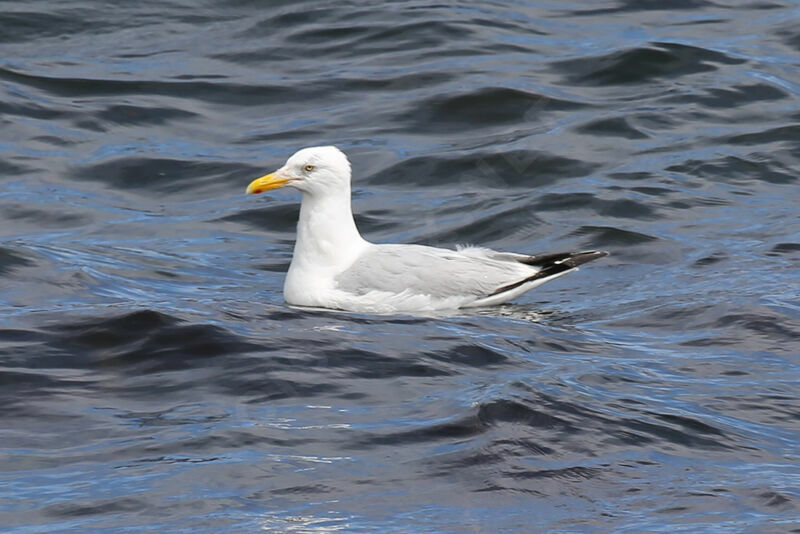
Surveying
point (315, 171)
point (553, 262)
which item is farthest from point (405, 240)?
point (553, 262)

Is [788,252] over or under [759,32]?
under

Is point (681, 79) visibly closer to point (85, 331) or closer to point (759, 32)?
point (759, 32)

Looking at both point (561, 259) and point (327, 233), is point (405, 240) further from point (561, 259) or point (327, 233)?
point (561, 259)

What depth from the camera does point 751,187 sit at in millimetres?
11859

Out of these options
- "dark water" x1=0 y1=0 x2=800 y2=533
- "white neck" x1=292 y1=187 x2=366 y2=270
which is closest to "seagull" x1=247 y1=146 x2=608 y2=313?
"white neck" x1=292 y1=187 x2=366 y2=270

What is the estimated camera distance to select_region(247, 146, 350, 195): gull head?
29.1 ft

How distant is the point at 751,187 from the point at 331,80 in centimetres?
458

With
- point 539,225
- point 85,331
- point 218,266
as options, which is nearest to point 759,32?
point 539,225

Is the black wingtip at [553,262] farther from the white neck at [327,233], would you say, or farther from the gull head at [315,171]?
the gull head at [315,171]

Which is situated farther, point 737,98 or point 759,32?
point 759,32

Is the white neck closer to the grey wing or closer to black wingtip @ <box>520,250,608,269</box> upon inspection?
the grey wing

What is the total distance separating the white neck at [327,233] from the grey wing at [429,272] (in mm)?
135

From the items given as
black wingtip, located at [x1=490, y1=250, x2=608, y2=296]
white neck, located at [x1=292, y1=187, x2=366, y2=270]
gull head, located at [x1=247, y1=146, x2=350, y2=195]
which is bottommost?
black wingtip, located at [x1=490, y1=250, x2=608, y2=296]

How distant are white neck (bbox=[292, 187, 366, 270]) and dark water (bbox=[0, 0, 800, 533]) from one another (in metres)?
0.45
